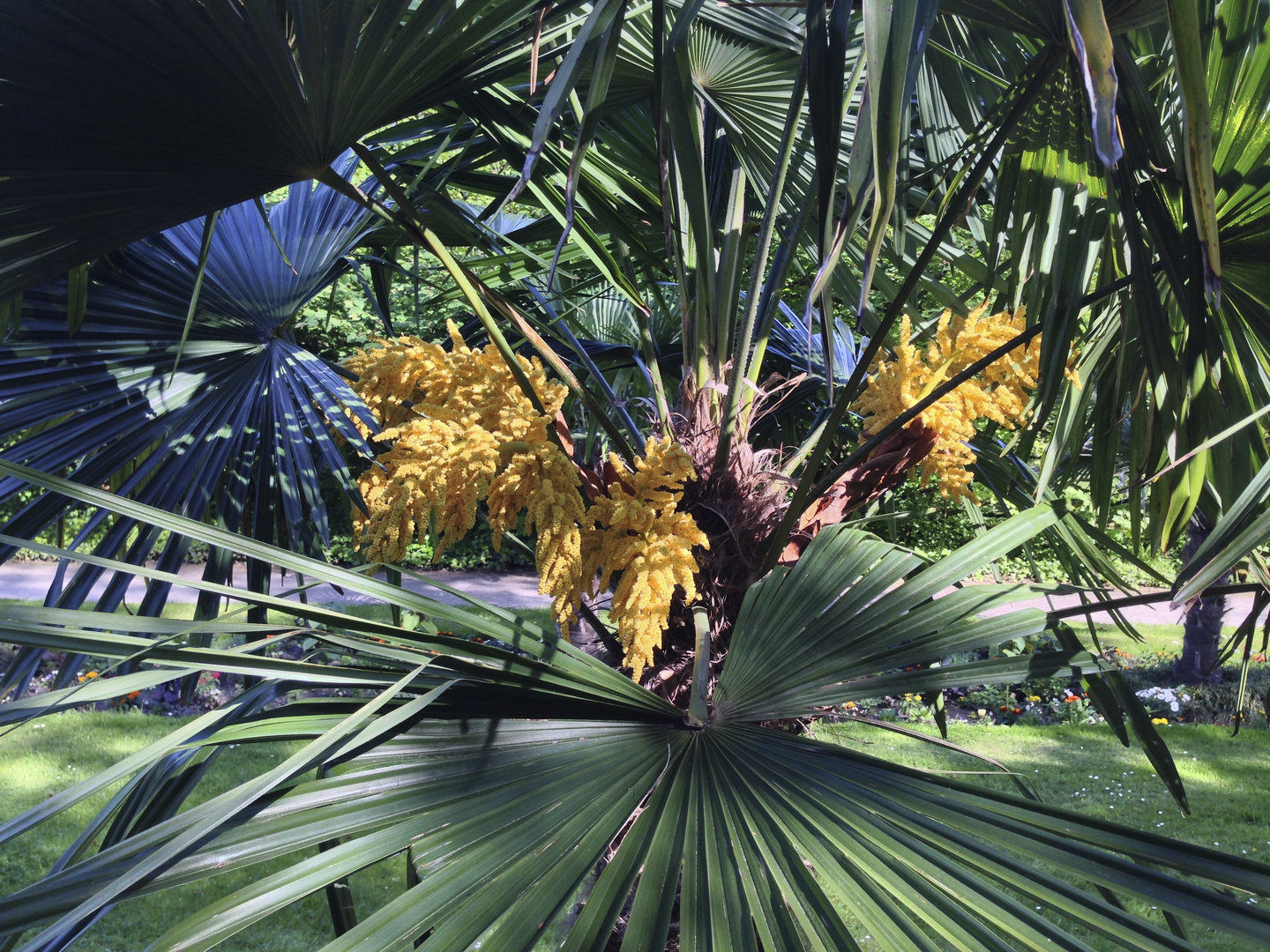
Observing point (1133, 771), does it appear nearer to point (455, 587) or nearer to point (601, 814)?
point (601, 814)

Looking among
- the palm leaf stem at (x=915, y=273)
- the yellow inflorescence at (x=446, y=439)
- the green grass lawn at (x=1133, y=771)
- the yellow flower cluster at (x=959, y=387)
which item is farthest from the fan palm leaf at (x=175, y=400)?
the green grass lawn at (x=1133, y=771)

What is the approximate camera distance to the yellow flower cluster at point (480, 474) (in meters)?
1.57

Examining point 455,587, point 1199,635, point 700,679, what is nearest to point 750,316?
point 700,679

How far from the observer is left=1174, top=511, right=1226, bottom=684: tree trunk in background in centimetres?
609

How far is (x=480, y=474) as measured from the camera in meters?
1.59

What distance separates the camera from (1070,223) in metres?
1.86

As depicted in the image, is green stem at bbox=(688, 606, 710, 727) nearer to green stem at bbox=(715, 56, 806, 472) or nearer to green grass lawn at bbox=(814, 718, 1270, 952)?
green stem at bbox=(715, 56, 806, 472)

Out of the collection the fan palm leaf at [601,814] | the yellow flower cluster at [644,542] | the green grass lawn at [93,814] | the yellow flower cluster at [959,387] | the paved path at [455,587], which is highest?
the paved path at [455,587]

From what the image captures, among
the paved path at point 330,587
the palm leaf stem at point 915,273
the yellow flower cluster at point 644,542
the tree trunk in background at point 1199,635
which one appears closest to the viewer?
the yellow flower cluster at point 644,542

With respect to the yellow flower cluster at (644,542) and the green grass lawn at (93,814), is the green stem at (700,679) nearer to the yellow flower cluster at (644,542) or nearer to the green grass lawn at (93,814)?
the yellow flower cluster at (644,542)

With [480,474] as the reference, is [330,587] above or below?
above

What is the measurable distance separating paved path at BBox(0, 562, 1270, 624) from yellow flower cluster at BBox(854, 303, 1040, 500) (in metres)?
6.59

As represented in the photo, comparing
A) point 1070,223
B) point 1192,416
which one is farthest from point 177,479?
point 1192,416

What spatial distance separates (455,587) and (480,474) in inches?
290
